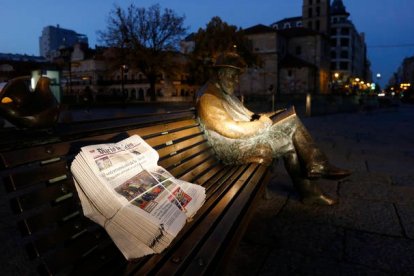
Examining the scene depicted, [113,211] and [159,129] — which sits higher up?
[159,129]

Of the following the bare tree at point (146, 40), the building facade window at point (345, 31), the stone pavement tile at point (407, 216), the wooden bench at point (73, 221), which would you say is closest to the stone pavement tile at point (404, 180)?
the stone pavement tile at point (407, 216)

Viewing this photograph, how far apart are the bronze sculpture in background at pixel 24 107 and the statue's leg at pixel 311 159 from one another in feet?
7.98

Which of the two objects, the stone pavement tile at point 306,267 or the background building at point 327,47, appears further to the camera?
the background building at point 327,47

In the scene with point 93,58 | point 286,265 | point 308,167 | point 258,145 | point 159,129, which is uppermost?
point 93,58

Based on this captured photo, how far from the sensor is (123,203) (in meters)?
1.63

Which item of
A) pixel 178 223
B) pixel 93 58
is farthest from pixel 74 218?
pixel 93 58

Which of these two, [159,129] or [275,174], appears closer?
[159,129]

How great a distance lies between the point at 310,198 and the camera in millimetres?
3840

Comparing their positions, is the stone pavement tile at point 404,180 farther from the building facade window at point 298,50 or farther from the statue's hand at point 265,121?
the building facade window at point 298,50

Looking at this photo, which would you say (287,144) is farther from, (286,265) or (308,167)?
(286,265)

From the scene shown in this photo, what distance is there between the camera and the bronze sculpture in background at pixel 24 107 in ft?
6.12

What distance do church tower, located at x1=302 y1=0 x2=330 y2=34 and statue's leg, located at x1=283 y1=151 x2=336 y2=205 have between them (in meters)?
74.8

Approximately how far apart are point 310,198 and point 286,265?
1396mm

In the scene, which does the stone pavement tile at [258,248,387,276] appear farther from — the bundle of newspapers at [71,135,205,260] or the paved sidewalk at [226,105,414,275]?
the bundle of newspapers at [71,135,205,260]
